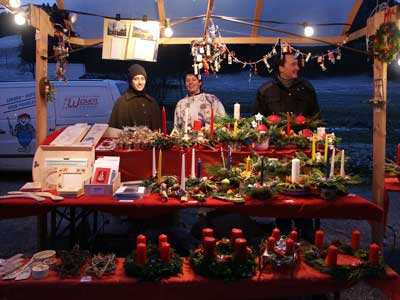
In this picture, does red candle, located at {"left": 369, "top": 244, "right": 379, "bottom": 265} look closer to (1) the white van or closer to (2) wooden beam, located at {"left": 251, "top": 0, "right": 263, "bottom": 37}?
(2) wooden beam, located at {"left": 251, "top": 0, "right": 263, "bottom": 37}

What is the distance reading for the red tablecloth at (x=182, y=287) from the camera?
112 inches

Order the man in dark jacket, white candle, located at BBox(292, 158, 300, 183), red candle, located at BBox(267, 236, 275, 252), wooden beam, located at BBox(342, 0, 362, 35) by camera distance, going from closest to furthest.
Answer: red candle, located at BBox(267, 236, 275, 252) → white candle, located at BBox(292, 158, 300, 183) → the man in dark jacket → wooden beam, located at BBox(342, 0, 362, 35)

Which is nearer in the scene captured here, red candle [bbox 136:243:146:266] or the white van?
red candle [bbox 136:243:146:266]

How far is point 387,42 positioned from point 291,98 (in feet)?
4.06

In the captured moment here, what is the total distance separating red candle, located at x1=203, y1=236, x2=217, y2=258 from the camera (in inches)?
119

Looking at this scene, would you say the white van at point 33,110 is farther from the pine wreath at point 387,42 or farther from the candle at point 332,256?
the candle at point 332,256

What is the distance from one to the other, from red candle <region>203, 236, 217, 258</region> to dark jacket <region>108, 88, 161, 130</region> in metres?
2.51

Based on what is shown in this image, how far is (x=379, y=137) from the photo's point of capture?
173 inches

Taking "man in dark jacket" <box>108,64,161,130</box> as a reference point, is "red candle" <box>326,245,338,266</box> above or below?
below

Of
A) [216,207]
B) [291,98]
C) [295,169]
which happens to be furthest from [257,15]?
[216,207]

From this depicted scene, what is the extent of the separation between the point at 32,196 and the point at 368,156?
27.9ft

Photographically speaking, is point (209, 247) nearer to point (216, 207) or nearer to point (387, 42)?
point (216, 207)

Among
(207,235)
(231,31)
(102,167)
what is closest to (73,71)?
(231,31)

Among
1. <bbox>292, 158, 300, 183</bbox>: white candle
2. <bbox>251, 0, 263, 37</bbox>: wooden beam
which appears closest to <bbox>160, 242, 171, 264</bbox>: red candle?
<bbox>292, 158, 300, 183</bbox>: white candle
